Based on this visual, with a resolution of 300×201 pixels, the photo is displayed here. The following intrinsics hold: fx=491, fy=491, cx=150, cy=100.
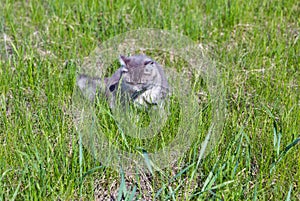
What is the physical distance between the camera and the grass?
2.38 m

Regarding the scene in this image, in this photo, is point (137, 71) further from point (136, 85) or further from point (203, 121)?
point (203, 121)

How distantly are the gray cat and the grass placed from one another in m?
0.15

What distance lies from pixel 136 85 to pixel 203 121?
21.3 inches

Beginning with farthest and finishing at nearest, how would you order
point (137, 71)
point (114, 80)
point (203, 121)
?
point (114, 80), point (137, 71), point (203, 121)

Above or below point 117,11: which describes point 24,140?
below

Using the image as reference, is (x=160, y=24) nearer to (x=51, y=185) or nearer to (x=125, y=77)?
(x=125, y=77)

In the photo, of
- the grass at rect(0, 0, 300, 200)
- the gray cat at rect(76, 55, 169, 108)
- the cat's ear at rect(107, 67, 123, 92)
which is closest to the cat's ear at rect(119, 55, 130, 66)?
the gray cat at rect(76, 55, 169, 108)

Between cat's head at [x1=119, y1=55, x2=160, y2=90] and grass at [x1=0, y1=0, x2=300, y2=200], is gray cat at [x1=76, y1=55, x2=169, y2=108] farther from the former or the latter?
grass at [x1=0, y1=0, x2=300, y2=200]

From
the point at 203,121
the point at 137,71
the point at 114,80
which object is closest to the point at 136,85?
the point at 137,71

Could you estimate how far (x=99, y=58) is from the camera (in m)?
3.53

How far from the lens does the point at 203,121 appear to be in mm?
2758

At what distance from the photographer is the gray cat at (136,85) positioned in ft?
10.00

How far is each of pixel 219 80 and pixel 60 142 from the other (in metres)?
1.16

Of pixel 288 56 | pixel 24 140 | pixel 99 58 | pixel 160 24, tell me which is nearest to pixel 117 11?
pixel 160 24
